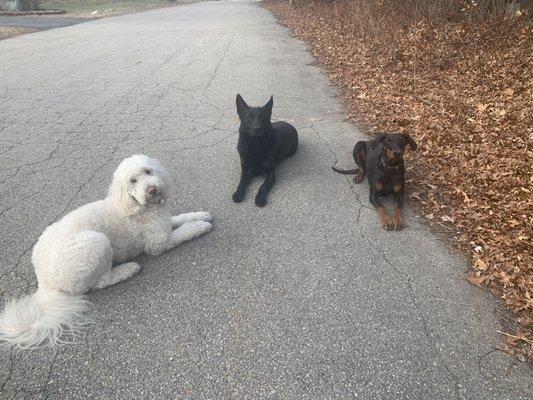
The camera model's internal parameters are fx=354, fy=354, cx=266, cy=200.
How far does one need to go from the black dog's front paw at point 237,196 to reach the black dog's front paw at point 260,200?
0.61 feet

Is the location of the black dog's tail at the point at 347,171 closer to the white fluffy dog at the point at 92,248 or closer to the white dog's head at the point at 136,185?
the white fluffy dog at the point at 92,248

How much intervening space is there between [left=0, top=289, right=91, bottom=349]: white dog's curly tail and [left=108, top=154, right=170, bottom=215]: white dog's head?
2.89 feet

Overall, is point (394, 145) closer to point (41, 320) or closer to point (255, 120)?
point (255, 120)

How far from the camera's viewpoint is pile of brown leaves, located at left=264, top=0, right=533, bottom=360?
325 centimetres

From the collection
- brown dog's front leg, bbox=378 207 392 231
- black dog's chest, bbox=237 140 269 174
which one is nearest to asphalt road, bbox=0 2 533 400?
brown dog's front leg, bbox=378 207 392 231

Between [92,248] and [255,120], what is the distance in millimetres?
2517

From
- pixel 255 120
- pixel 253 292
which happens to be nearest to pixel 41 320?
pixel 253 292

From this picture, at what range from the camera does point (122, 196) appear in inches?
121

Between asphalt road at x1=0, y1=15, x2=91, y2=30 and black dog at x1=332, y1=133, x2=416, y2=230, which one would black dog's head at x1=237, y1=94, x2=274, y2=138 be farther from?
asphalt road at x1=0, y1=15, x2=91, y2=30

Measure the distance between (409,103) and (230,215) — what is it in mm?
4526

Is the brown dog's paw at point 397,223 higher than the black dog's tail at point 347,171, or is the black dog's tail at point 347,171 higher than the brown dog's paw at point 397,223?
the brown dog's paw at point 397,223

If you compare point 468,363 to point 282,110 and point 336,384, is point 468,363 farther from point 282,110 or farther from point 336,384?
point 282,110

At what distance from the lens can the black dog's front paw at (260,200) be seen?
4152 mm

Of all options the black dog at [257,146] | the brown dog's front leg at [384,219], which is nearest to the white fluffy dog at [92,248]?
the black dog at [257,146]
